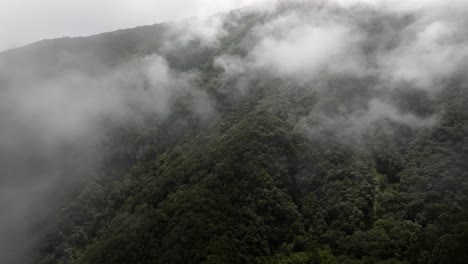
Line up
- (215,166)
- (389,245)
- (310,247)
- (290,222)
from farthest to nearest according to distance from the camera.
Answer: (215,166)
(290,222)
(310,247)
(389,245)

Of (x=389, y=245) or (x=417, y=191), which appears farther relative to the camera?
(x=417, y=191)

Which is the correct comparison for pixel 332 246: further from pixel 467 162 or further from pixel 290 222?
pixel 467 162

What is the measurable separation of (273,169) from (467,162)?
70354mm

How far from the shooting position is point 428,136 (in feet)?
642

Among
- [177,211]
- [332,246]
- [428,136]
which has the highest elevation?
[428,136]

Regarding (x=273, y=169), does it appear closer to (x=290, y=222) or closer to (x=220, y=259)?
(x=290, y=222)

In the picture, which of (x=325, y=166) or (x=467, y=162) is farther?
(x=325, y=166)

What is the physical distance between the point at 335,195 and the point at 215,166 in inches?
1856

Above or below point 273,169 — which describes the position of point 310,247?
below

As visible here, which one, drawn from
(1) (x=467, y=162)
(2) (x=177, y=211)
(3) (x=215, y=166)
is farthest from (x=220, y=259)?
(1) (x=467, y=162)

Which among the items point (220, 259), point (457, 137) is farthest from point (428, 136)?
point (220, 259)

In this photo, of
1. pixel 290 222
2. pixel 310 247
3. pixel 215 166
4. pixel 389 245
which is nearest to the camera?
pixel 389 245

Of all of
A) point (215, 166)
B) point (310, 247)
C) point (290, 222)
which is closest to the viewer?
point (310, 247)

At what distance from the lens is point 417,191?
171250 millimetres
